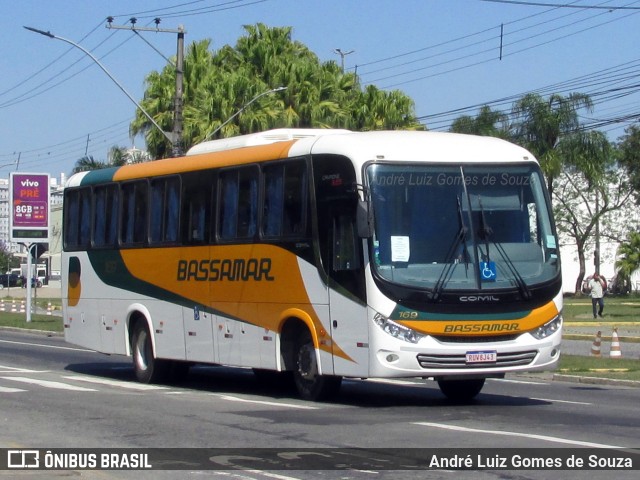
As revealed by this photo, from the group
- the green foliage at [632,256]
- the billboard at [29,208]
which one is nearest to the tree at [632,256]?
the green foliage at [632,256]

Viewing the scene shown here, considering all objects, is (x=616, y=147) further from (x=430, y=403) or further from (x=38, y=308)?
(x=430, y=403)

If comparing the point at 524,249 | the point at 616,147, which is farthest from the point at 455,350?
the point at 616,147

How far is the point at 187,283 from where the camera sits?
19.0m

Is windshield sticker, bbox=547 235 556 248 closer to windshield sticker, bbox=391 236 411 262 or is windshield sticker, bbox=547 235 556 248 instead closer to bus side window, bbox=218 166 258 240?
windshield sticker, bbox=391 236 411 262

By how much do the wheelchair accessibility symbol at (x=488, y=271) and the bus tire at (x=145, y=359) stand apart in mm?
6838

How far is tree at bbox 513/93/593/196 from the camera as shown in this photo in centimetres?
6228

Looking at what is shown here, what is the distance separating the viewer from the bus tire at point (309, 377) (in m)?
16.1

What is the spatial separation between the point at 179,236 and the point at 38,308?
45326 millimetres

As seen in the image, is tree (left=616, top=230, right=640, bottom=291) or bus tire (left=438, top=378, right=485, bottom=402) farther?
tree (left=616, top=230, right=640, bottom=291)

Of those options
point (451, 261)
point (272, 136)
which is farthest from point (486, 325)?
point (272, 136)

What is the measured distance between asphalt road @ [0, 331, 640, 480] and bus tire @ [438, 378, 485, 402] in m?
0.22

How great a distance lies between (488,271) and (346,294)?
1752mm

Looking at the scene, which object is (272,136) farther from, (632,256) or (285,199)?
(632,256)

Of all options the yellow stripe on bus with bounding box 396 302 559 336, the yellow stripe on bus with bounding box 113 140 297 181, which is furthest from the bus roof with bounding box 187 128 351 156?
the yellow stripe on bus with bounding box 396 302 559 336
